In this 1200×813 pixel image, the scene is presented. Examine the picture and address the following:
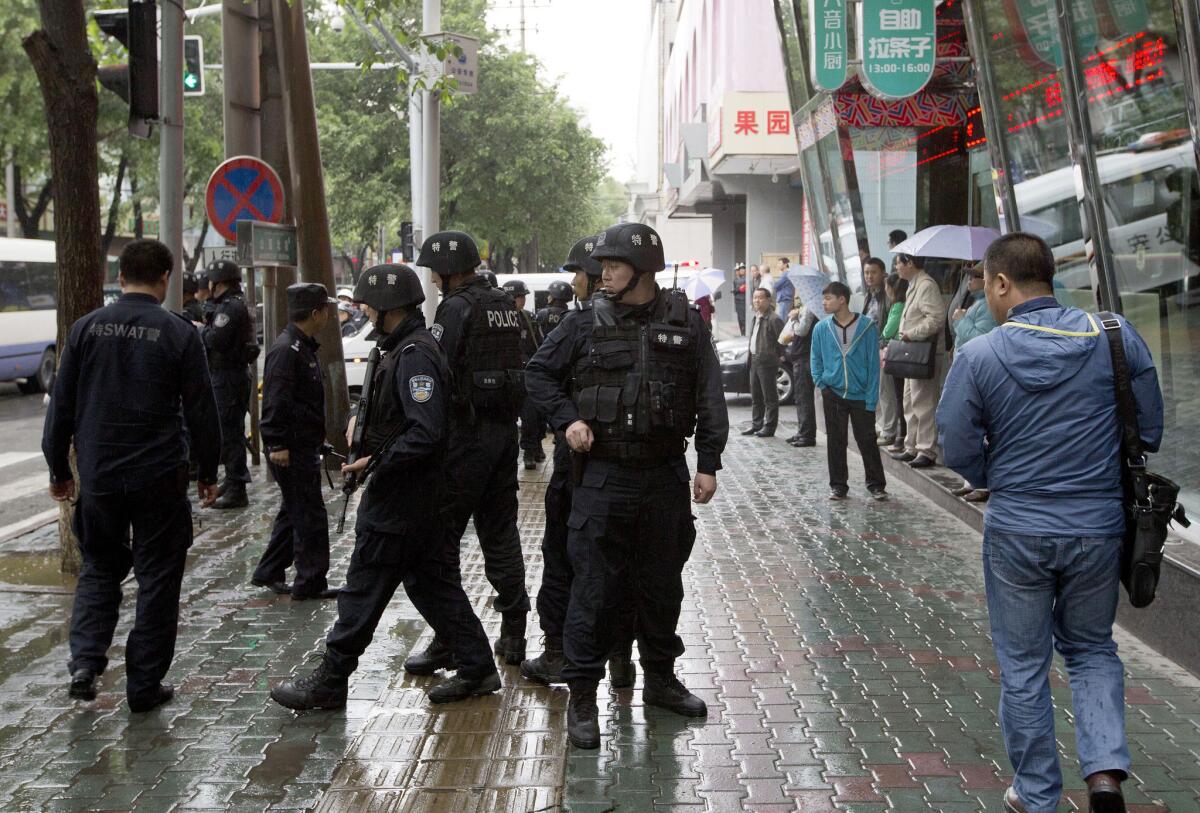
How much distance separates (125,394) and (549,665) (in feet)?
7.11

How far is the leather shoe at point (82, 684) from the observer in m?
5.28

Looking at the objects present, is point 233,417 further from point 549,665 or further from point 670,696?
point 670,696

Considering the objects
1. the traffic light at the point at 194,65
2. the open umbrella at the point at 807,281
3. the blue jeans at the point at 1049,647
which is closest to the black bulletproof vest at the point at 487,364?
the blue jeans at the point at 1049,647

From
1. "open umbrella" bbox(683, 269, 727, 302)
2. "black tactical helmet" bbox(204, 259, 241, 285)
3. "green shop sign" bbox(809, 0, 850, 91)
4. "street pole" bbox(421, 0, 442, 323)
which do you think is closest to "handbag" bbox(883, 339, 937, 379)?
"green shop sign" bbox(809, 0, 850, 91)

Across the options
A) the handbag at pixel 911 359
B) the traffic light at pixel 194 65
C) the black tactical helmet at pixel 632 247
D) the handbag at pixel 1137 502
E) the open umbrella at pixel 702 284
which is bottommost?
the handbag at pixel 1137 502

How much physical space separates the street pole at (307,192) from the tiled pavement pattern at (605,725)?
485cm

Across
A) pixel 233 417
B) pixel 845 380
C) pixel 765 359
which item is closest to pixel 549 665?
pixel 845 380

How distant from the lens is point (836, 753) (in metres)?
4.73

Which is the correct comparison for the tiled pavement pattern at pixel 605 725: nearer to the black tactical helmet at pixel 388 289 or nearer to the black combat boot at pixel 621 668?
the black combat boot at pixel 621 668

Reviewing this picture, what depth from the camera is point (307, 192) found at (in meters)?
12.4

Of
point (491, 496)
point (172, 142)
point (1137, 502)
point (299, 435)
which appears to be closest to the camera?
point (1137, 502)

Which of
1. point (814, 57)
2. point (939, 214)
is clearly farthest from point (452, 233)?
point (939, 214)

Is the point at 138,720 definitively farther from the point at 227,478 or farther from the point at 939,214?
the point at 939,214

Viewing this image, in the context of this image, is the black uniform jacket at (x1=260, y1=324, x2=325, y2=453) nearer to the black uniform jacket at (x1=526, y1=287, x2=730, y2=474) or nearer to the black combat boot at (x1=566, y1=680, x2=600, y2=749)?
the black uniform jacket at (x1=526, y1=287, x2=730, y2=474)
